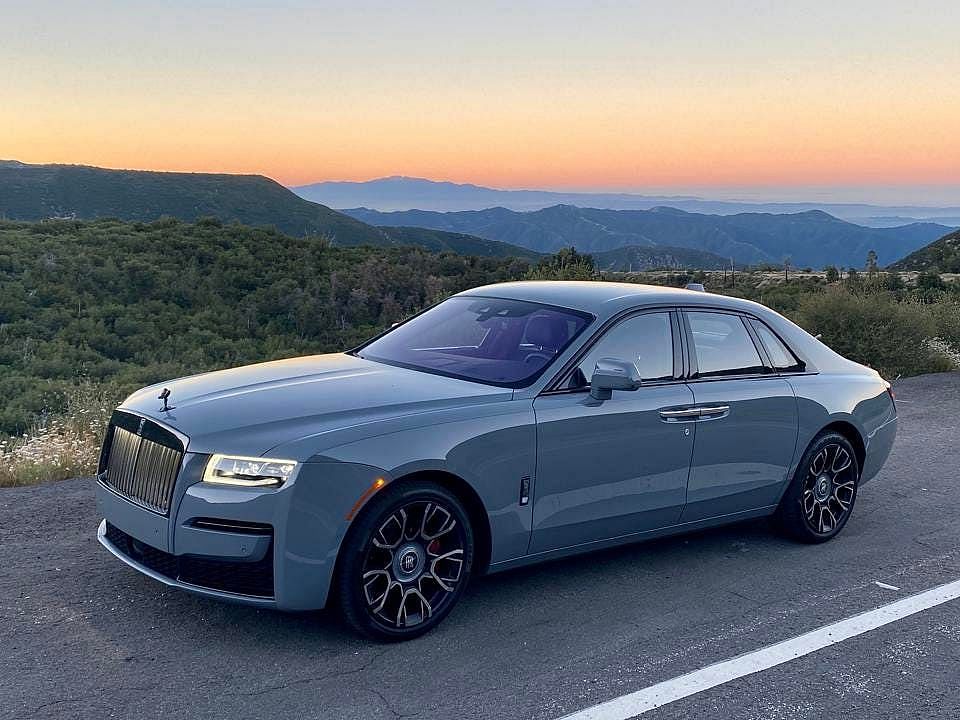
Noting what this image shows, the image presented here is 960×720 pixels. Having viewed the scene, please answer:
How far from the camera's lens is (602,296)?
565 cm

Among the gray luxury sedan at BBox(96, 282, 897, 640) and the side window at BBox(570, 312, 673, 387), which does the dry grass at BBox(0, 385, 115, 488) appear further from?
the side window at BBox(570, 312, 673, 387)

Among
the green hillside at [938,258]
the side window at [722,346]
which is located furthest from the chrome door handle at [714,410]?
the green hillside at [938,258]

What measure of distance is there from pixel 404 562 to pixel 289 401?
0.95m

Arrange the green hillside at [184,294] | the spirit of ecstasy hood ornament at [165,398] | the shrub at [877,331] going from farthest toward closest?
1. the green hillside at [184,294]
2. the shrub at [877,331]
3. the spirit of ecstasy hood ornament at [165,398]

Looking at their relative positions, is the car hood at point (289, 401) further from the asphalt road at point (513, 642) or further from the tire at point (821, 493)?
the tire at point (821, 493)

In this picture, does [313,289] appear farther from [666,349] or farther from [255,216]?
[255,216]

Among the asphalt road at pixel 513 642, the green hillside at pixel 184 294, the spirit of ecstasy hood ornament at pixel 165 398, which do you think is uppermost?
the spirit of ecstasy hood ornament at pixel 165 398

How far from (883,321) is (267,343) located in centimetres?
1857

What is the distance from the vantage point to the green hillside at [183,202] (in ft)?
407

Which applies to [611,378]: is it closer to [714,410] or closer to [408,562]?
[714,410]

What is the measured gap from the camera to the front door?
16.1 ft

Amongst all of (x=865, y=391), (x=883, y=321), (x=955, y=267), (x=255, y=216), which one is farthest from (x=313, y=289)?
(x=255, y=216)

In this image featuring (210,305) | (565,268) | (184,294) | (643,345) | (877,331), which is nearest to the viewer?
(643,345)

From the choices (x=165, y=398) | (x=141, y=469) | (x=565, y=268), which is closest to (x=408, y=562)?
(x=141, y=469)
